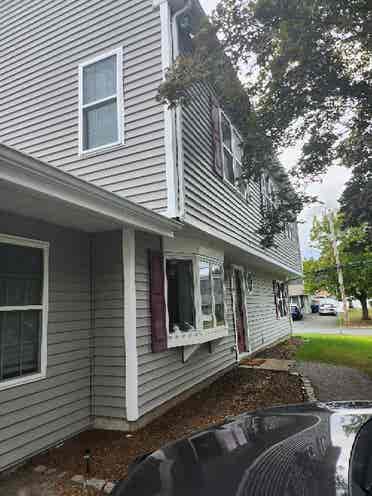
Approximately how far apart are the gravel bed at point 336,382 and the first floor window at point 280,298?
19.6 feet

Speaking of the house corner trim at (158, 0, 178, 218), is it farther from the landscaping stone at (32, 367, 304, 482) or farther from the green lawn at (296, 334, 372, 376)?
the green lawn at (296, 334, 372, 376)

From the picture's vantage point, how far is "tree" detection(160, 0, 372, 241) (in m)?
4.23

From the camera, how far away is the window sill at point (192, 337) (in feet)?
16.8

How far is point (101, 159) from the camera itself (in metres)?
5.64

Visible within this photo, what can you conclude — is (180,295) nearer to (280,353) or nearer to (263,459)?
(263,459)

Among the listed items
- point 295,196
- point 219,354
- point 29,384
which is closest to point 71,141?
point 29,384

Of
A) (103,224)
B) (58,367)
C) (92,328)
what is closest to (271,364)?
(92,328)

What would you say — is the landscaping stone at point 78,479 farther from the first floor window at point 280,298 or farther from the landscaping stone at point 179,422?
the first floor window at point 280,298

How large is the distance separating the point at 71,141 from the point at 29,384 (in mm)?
4128

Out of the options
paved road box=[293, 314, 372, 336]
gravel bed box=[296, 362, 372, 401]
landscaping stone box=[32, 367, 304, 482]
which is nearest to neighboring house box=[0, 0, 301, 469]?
landscaping stone box=[32, 367, 304, 482]

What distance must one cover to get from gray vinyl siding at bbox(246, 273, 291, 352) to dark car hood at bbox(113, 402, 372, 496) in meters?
7.80

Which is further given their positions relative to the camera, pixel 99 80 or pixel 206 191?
pixel 206 191

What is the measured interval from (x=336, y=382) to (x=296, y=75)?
17.5 ft

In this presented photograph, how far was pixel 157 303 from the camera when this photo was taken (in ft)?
16.1
